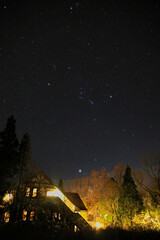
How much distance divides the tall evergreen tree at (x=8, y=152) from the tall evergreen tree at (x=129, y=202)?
1462 cm

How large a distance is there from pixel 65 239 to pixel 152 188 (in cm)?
1580

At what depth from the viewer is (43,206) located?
2161 cm

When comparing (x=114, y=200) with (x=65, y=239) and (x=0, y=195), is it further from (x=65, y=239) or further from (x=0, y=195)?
(x=65, y=239)

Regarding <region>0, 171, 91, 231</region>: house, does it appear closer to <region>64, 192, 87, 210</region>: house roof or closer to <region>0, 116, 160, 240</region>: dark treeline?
<region>0, 116, 160, 240</region>: dark treeline

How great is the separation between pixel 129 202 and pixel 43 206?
11.5m

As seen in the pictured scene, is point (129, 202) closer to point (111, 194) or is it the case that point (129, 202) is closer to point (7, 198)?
point (111, 194)

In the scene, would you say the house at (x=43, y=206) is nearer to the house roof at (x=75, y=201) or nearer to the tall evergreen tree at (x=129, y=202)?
the tall evergreen tree at (x=129, y=202)

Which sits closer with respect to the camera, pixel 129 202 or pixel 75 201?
pixel 129 202

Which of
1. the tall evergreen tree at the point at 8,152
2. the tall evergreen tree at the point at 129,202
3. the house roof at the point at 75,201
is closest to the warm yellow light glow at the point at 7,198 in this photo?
the tall evergreen tree at the point at 8,152

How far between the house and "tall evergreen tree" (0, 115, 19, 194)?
2177 millimetres

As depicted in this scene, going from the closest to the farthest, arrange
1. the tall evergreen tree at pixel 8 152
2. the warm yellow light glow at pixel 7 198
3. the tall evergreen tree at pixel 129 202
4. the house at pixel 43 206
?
the warm yellow light glow at pixel 7 198 < the house at pixel 43 206 < the tall evergreen tree at pixel 8 152 < the tall evergreen tree at pixel 129 202

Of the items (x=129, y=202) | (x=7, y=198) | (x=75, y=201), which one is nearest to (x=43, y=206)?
(x=7, y=198)

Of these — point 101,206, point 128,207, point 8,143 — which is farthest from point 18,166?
point 128,207

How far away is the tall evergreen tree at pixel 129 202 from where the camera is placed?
79.4ft
